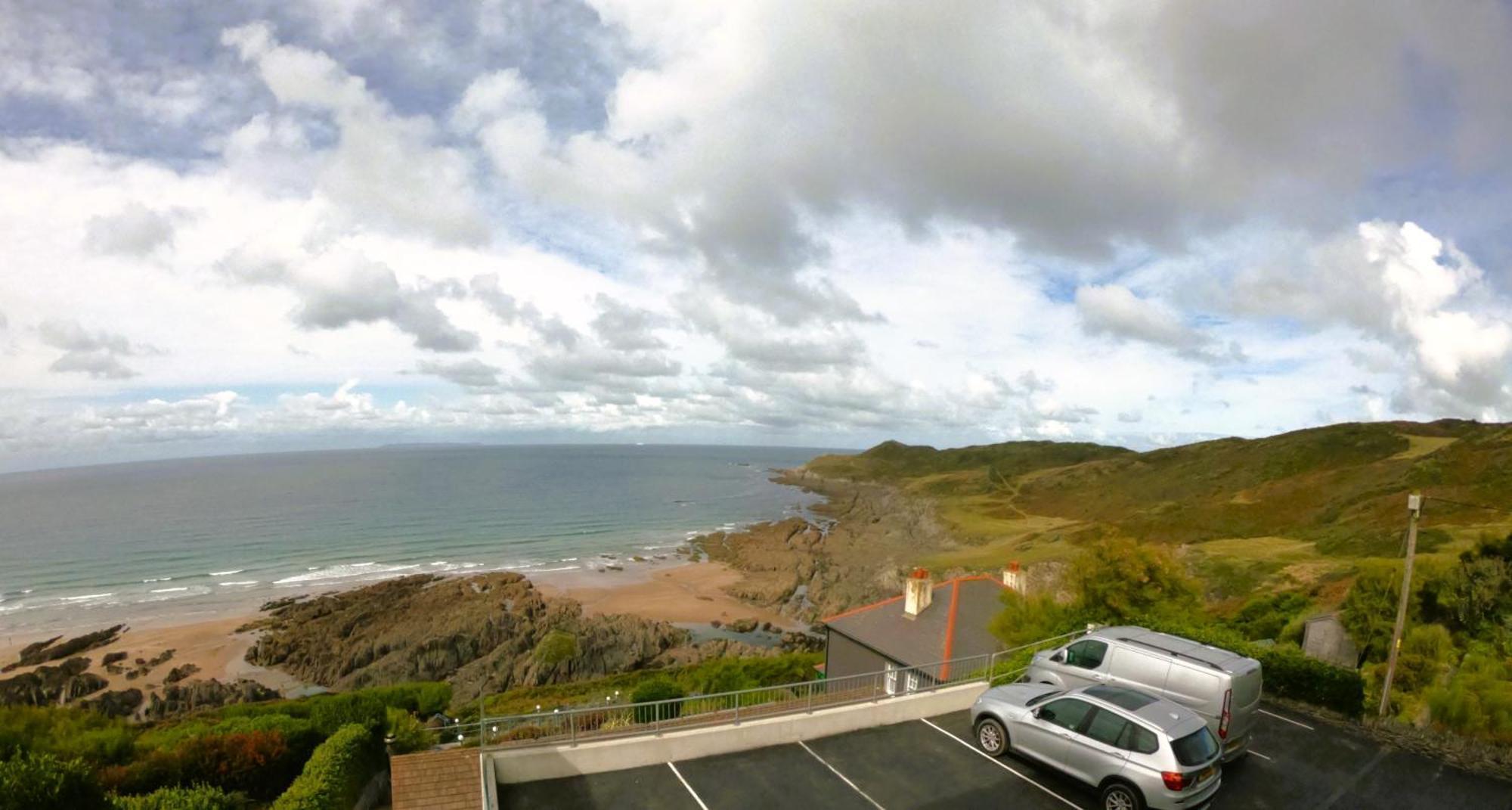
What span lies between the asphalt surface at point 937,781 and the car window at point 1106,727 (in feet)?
3.05

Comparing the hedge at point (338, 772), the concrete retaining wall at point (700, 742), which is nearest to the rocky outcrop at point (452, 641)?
the hedge at point (338, 772)

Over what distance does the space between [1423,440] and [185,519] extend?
188 metres

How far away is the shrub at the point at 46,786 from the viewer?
24.6ft

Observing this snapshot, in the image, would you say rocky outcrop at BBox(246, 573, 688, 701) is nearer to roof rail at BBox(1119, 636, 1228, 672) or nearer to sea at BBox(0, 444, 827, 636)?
sea at BBox(0, 444, 827, 636)

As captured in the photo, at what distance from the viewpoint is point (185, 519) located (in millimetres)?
96562

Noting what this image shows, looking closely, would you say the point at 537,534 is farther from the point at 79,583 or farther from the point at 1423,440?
the point at 1423,440

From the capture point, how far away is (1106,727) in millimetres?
9641

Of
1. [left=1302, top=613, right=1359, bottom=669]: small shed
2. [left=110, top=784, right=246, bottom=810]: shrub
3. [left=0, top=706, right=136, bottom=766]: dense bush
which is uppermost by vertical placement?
[left=110, top=784, right=246, bottom=810]: shrub

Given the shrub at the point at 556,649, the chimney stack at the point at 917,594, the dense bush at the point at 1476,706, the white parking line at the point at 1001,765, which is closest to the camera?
the white parking line at the point at 1001,765

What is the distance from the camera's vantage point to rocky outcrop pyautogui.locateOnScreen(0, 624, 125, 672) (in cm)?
3960

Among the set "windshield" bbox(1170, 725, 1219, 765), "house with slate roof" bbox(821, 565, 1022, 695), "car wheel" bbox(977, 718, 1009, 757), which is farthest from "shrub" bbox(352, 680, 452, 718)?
"windshield" bbox(1170, 725, 1219, 765)

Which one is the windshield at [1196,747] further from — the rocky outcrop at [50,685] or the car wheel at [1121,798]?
the rocky outcrop at [50,685]

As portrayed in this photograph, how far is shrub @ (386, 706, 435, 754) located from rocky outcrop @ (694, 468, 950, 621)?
34.3 m

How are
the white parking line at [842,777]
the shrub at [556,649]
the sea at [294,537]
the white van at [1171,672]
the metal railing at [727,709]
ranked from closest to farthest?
1. the white parking line at [842,777]
2. the white van at [1171,672]
3. the metal railing at [727,709]
4. the shrub at [556,649]
5. the sea at [294,537]
